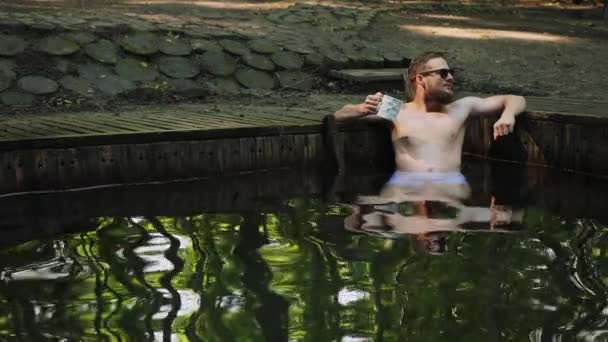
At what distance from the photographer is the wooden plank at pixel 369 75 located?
865cm

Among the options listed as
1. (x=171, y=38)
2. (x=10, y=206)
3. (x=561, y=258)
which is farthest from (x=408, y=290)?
(x=171, y=38)

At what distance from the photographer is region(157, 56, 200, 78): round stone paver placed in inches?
336

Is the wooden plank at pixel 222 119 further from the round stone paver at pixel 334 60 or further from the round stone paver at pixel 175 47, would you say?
the round stone paver at pixel 334 60

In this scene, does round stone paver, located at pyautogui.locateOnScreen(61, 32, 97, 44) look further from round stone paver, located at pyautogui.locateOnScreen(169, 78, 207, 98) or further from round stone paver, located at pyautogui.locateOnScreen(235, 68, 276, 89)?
round stone paver, located at pyautogui.locateOnScreen(235, 68, 276, 89)

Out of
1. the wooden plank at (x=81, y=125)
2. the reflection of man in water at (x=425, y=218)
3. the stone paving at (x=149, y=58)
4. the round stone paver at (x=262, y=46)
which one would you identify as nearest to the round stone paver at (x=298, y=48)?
the stone paving at (x=149, y=58)

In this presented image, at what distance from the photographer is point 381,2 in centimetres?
1689

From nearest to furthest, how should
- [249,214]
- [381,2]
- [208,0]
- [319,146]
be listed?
1. [249,214]
2. [319,146]
3. [208,0]
4. [381,2]

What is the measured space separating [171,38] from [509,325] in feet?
20.8

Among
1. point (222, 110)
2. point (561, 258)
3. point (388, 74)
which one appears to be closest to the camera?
point (561, 258)

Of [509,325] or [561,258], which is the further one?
[561,258]

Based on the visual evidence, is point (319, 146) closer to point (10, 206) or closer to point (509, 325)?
point (10, 206)

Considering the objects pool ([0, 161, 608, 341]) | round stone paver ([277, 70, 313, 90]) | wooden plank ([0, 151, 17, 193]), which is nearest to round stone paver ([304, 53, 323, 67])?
round stone paver ([277, 70, 313, 90])

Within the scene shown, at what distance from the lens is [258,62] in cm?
895

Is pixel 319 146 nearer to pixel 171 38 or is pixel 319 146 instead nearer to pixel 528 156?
pixel 528 156
